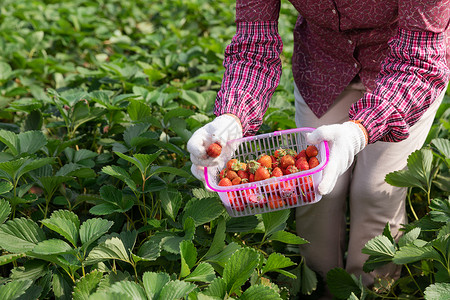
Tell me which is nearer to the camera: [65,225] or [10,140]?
[65,225]

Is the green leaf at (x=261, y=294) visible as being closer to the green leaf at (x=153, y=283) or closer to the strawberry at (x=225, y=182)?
the green leaf at (x=153, y=283)

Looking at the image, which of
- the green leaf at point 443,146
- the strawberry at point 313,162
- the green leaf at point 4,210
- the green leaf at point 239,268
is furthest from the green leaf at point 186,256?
the green leaf at point 443,146

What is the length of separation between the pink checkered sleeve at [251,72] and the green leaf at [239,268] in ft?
1.75

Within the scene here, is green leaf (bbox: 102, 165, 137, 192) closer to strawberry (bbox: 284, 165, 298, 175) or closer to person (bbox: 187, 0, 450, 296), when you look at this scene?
person (bbox: 187, 0, 450, 296)

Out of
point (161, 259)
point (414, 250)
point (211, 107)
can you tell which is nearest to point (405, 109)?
point (414, 250)

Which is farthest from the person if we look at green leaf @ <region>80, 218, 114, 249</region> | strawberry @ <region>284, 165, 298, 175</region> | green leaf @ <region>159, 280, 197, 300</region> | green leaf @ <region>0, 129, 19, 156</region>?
green leaf @ <region>0, 129, 19, 156</region>

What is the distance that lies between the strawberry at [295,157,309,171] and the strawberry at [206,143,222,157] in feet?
0.80

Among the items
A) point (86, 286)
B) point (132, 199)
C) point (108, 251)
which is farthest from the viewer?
point (132, 199)

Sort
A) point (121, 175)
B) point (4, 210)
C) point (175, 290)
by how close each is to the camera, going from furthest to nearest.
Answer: point (121, 175) → point (4, 210) → point (175, 290)

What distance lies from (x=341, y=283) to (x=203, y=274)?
81 cm

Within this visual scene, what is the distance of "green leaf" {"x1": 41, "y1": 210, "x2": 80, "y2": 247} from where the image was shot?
152cm

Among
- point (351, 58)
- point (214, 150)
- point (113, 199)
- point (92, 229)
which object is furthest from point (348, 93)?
point (92, 229)

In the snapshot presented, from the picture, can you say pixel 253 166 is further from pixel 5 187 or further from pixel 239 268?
pixel 5 187

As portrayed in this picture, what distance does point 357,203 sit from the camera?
2191mm
